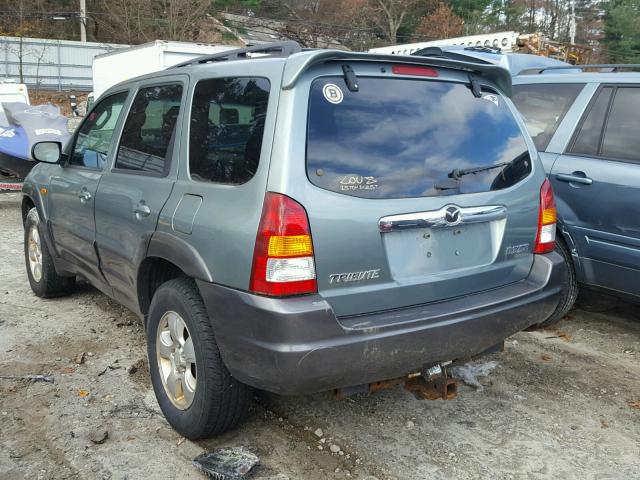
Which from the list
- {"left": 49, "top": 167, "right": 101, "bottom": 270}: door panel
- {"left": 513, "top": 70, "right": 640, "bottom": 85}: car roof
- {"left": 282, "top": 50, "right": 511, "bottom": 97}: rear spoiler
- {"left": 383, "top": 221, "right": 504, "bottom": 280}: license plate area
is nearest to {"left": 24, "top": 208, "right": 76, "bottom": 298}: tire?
{"left": 49, "top": 167, "right": 101, "bottom": 270}: door panel

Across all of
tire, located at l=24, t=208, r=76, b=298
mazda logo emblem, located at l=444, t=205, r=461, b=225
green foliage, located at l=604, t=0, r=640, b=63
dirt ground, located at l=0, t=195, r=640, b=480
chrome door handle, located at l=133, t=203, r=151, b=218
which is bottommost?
dirt ground, located at l=0, t=195, r=640, b=480

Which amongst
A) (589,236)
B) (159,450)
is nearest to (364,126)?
(159,450)

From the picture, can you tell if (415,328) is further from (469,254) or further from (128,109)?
(128,109)

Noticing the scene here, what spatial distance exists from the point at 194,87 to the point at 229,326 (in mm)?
1281

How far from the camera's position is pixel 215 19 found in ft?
133

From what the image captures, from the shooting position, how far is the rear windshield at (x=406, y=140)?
2629 millimetres

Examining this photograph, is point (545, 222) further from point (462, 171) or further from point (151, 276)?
point (151, 276)

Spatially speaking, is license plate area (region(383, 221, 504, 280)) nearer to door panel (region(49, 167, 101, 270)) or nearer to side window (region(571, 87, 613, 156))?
side window (region(571, 87, 613, 156))

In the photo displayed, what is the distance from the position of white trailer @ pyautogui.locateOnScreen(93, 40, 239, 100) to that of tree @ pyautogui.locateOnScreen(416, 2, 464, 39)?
29.8 m

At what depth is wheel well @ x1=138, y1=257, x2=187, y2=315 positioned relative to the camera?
3279 mm

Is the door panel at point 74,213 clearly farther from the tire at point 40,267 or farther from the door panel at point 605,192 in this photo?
the door panel at point 605,192

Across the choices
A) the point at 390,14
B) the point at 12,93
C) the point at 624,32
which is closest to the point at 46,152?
the point at 12,93

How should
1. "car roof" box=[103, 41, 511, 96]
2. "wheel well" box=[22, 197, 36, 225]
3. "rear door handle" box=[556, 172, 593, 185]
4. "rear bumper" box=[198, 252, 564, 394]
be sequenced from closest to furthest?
"rear bumper" box=[198, 252, 564, 394] < "car roof" box=[103, 41, 511, 96] < "rear door handle" box=[556, 172, 593, 185] < "wheel well" box=[22, 197, 36, 225]

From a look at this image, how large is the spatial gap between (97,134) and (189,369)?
78.4 inches
